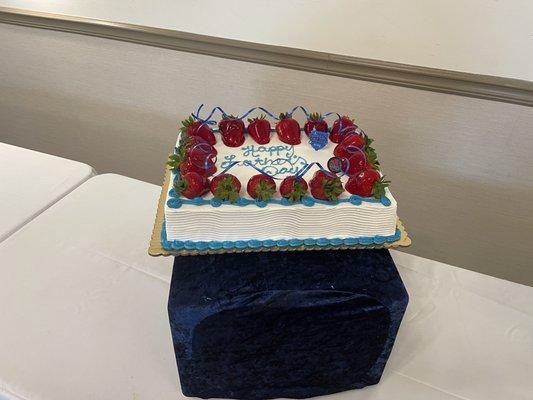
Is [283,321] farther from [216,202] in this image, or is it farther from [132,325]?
[132,325]

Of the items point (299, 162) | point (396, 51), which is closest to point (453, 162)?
point (396, 51)

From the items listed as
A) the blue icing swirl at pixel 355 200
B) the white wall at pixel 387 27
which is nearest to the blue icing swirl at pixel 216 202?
the blue icing swirl at pixel 355 200

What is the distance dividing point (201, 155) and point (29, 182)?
31.9 inches

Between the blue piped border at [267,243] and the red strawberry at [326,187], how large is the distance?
0.09 m

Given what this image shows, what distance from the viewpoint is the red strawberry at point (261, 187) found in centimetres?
88

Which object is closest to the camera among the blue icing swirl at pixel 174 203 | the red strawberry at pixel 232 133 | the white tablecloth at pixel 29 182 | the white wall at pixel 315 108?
the blue icing swirl at pixel 174 203

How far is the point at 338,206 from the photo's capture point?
88 cm

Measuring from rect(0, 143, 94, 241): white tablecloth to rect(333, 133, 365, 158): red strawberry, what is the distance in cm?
91

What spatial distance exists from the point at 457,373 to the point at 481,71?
93cm

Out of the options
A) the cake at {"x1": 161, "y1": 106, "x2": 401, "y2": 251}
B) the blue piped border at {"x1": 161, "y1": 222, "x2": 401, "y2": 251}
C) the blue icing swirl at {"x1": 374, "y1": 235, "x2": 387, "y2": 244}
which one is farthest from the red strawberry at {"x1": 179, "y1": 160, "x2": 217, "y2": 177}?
the blue icing swirl at {"x1": 374, "y1": 235, "x2": 387, "y2": 244}

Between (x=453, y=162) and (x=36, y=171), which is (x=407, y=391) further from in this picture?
(x=36, y=171)

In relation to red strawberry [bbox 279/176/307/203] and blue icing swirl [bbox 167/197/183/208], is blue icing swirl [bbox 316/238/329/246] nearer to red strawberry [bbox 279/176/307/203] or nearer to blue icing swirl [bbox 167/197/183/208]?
red strawberry [bbox 279/176/307/203]

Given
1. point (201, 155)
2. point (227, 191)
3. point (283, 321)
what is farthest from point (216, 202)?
point (283, 321)

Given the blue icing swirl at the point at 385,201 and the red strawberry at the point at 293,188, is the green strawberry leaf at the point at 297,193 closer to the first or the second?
the red strawberry at the point at 293,188
